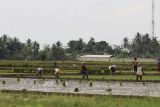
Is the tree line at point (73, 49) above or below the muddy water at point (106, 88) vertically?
above

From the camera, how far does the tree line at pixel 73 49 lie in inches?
4247

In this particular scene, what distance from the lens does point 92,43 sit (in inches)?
5463

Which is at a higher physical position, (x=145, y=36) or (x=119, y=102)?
(x=145, y=36)

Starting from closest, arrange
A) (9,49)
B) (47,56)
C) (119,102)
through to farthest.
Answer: (119,102), (47,56), (9,49)

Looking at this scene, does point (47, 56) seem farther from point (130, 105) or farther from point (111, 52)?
point (130, 105)

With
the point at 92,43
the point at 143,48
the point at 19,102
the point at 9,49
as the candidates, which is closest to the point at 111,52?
the point at 92,43

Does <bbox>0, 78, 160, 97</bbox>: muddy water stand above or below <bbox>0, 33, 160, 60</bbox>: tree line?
below

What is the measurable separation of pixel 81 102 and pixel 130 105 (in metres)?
1.57

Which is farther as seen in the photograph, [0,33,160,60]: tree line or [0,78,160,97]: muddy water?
Result: [0,33,160,60]: tree line

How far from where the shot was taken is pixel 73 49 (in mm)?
130125

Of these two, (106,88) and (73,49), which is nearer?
(106,88)

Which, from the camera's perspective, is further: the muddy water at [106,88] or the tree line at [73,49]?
the tree line at [73,49]

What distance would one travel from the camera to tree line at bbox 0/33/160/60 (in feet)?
354

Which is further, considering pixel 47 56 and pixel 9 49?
pixel 9 49
